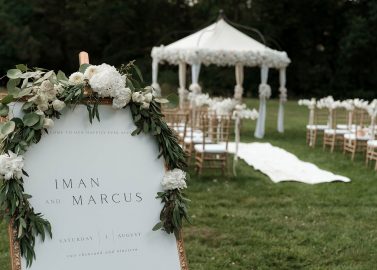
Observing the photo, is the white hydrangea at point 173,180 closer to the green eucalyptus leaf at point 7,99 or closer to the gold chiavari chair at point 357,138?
the green eucalyptus leaf at point 7,99

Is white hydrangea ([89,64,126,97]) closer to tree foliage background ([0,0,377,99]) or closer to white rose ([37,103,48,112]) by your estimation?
white rose ([37,103,48,112])

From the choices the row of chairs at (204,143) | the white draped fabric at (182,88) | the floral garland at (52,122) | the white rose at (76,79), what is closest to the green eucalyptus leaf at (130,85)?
the floral garland at (52,122)

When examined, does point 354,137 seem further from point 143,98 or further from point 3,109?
point 3,109

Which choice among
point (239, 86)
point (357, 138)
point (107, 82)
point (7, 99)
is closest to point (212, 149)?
point (357, 138)

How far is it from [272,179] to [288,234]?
10.3 ft

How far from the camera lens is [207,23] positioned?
31875 mm

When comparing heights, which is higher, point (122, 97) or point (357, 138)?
point (122, 97)

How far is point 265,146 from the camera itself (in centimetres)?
1288

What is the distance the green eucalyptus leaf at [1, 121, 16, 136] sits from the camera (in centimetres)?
285

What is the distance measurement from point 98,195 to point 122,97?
1.83 ft

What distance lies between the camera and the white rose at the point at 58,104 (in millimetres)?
2979

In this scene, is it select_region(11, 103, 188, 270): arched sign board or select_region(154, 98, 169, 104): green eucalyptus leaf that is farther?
select_region(154, 98, 169, 104): green eucalyptus leaf

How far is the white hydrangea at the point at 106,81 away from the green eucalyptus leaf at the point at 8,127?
0.47 meters

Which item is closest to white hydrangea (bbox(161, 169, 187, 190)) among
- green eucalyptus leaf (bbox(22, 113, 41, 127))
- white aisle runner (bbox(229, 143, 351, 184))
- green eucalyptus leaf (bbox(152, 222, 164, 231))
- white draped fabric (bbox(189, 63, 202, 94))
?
green eucalyptus leaf (bbox(152, 222, 164, 231))
